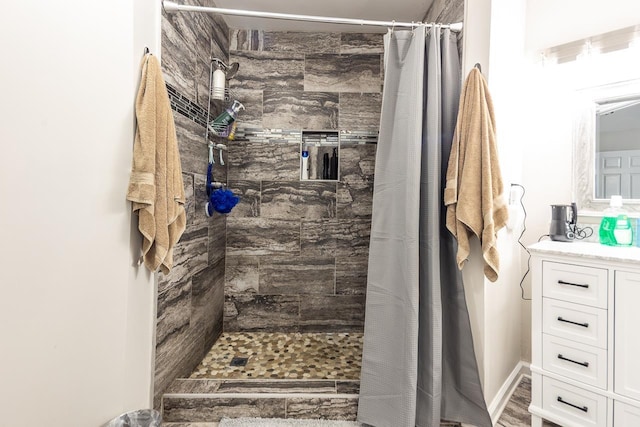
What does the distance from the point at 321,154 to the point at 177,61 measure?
1242 millimetres

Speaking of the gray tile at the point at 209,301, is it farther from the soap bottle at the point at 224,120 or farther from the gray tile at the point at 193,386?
the soap bottle at the point at 224,120

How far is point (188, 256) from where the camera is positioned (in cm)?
167

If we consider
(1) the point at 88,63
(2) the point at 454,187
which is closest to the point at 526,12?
(2) the point at 454,187

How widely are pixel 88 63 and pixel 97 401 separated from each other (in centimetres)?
116

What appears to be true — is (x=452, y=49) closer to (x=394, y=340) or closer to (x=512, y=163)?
(x=512, y=163)

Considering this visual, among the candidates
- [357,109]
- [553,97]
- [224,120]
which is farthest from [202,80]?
[553,97]

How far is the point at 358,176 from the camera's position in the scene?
238 cm

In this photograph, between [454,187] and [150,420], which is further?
[454,187]

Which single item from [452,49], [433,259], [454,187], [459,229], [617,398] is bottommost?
[617,398]

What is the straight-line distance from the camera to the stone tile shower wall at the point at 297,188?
2.33 meters

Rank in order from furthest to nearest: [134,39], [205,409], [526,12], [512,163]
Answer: [526,12]
[512,163]
[205,409]
[134,39]

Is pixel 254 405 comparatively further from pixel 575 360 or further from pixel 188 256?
pixel 575 360

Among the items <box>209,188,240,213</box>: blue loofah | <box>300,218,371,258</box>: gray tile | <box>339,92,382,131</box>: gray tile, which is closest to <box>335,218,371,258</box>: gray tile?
<box>300,218,371,258</box>: gray tile

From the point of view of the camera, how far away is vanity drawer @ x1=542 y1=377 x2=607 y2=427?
3.82 ft
